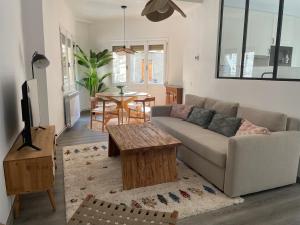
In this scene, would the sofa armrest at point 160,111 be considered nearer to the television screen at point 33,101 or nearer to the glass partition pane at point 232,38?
the glass partition pane at point 232,38

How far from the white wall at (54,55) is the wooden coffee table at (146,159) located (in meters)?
1.89

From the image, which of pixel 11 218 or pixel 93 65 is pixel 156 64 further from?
pixel 11 218

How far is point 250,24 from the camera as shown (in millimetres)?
3803

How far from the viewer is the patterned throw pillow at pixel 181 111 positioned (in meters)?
4.29

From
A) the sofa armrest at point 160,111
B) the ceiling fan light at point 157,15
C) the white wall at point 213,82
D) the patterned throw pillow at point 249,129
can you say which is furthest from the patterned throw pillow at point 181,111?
the ceiling fan light at point 157,15

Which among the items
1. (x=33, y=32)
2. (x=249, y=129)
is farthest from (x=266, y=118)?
(x=33, y=32)

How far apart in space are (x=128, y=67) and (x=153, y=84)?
3.26 feet

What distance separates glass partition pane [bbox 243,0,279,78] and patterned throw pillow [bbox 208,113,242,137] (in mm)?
851

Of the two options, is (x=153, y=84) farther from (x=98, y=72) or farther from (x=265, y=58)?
(x=265, y=58)

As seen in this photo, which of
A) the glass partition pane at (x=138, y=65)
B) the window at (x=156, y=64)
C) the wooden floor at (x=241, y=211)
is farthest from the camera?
the glass partition pane at (x=138, y=65)

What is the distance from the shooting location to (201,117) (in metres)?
3.84

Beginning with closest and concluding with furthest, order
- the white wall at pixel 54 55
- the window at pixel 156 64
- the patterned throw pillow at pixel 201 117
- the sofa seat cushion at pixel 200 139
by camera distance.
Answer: the sofa seat cushion at pixel 200 139, the patterned throw pillow at pixel 201 117, the white wall at pixel 54 55, the window at pixel 156 64

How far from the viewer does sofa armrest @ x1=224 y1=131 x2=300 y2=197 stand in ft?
7.84

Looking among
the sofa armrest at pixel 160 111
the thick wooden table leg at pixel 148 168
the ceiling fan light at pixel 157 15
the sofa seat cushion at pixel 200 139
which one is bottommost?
the thick wooden table leg at pixel 148 168
